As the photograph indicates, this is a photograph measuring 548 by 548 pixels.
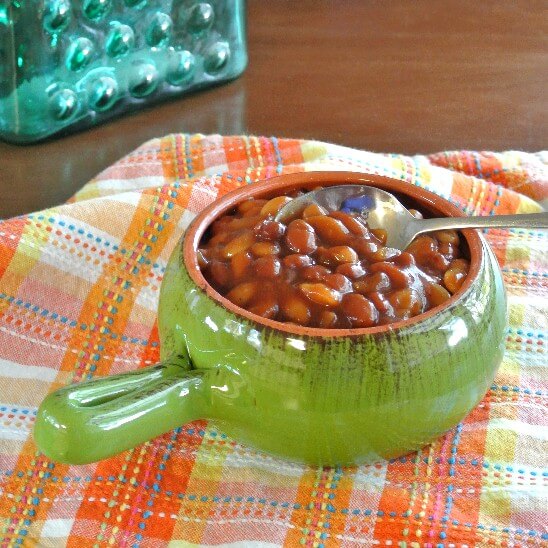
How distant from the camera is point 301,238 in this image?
0.72 m

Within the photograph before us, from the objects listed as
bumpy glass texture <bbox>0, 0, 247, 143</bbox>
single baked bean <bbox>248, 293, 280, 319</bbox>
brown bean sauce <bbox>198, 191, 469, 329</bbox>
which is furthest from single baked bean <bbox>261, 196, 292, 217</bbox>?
bumpy glass texture <bbox>0, 0, 247, 143</bbox>

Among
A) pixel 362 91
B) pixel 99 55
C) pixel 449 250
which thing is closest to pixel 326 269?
pixel 449 250

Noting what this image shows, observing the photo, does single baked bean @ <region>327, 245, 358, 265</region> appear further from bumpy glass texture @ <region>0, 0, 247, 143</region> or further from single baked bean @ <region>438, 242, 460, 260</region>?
bumpy glass texture @ <region>0, 0, 247, 143</region>

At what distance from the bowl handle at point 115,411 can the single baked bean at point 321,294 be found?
100 mm

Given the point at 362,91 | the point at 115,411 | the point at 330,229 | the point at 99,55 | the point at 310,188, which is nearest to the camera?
the point at 115,411

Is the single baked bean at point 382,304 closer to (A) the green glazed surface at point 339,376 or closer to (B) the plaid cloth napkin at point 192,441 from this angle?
(A) the green glazed surface at point 339,376

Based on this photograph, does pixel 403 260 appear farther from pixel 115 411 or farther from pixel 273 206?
pixel 115 411

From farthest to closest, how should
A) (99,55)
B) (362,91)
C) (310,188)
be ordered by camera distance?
(362,91), (99,55), (310,188)

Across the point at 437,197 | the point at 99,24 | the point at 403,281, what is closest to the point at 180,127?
the point at 99,24

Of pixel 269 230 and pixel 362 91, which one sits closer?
pixel 269 230

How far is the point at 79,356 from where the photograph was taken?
2.89 feet

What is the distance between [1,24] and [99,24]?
121 mm

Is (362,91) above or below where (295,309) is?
below

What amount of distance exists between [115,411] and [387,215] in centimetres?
29
